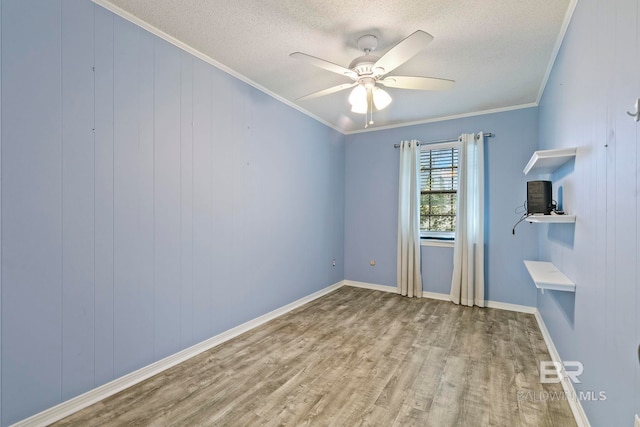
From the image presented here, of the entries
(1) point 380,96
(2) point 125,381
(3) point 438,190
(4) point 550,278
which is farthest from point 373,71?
(2) point 125,381

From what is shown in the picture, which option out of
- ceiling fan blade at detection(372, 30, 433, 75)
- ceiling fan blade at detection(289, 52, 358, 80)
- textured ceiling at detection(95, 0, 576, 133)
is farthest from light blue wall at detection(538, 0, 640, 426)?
ceiling fan blade at detection(289, 52, 358, 80)

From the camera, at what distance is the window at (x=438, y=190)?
14.9 feet

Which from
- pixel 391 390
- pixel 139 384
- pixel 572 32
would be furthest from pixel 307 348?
pixel 572 32

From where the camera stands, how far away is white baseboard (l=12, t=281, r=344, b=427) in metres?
1.79

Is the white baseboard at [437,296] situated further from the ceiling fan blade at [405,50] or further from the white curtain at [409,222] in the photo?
the ceiling fan blade at [405,50]

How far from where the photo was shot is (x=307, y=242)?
14.4 ft

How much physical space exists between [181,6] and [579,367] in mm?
3582

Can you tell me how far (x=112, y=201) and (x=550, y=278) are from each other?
10.6ft

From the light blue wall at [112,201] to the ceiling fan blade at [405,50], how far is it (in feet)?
5.35

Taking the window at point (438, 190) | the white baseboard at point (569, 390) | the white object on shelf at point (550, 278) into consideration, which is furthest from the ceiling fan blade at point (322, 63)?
the white baseboard at point (569, 390)

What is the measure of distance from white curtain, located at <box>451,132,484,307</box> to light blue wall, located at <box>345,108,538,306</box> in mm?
150

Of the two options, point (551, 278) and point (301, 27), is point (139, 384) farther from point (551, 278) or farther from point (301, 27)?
point (551, 278)

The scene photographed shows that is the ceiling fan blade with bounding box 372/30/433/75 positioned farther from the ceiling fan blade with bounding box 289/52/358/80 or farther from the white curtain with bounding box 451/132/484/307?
the white curtain with bounding box 451/132/484/307

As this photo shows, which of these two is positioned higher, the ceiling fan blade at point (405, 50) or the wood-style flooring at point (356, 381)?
the ceiling fan blade at point (405, 50)
